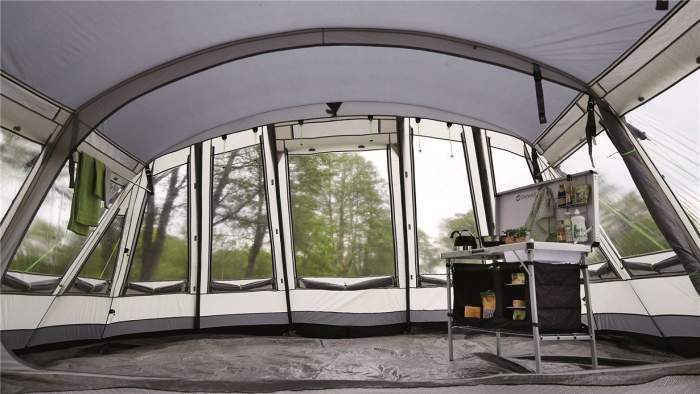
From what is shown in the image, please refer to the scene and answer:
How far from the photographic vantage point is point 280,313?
4.73 m

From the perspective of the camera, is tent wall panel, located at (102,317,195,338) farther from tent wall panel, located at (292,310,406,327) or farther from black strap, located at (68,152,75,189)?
black strap, located at (68,152,75,189)

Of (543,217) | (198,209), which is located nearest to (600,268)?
(543,217)

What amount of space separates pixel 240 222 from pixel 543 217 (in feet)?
Result: 9.53

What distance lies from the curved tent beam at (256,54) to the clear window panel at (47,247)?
0.20 metres

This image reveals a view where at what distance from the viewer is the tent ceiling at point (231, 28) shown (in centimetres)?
231

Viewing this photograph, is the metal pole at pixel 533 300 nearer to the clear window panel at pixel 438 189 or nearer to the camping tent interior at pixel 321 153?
the camping tent interior at pixel 321 153

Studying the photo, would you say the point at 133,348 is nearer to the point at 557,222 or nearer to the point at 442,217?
the point at 442,217

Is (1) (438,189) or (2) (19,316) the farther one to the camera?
(1) (438,189)

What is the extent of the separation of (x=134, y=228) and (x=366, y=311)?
231 cm

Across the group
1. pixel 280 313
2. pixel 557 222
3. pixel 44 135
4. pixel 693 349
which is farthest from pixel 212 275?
pixel 693 349

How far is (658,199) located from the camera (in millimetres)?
2770

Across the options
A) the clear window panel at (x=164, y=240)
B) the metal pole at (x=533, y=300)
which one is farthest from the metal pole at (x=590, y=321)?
→ the clear window panel at (x=164, y=240)

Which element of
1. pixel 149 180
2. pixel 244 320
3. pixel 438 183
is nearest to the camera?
pixel 149 180

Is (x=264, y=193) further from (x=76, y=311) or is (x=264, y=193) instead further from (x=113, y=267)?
(x=76, y=311)
